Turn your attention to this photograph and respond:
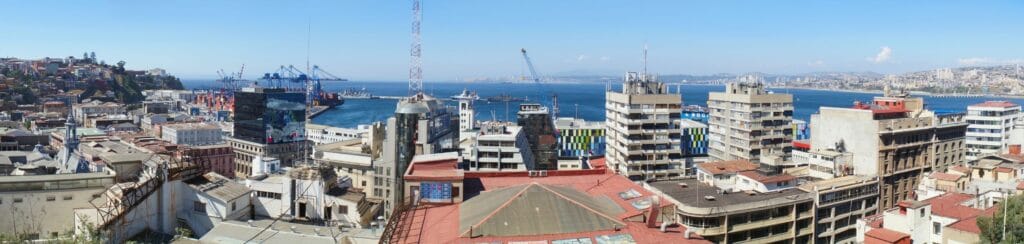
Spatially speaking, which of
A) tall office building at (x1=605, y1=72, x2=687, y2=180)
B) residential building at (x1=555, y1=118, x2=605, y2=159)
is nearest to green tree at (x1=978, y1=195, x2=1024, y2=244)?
tall office building at (x1=605, y1=72, x2=687, y2=180)

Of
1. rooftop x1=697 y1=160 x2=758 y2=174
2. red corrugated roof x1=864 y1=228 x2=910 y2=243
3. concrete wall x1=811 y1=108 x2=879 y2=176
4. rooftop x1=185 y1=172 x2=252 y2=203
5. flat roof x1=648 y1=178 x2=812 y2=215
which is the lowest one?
red corrugated roof x1=864 y1=228 x2=910 y2=243

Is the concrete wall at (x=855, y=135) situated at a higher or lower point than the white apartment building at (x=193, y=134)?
higher

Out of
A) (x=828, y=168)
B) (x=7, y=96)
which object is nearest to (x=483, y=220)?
(x=828, y=168)

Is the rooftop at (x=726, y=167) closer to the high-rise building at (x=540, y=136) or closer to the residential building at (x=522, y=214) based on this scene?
the residential building at (x=522, y=214)

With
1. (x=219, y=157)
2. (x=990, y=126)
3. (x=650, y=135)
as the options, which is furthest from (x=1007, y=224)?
(x=219, y=157)

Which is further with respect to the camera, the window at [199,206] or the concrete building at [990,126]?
the concrete building at [990,126]

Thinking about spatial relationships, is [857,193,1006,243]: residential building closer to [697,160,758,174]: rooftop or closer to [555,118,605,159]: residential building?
[697,160,758,174]: rooftop

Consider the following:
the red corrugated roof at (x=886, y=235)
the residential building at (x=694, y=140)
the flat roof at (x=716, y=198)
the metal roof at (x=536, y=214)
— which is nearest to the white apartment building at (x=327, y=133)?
the residential building at (x=694, y=140)

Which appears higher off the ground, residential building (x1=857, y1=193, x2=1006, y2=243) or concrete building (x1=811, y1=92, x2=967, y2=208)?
concrete building (x1=811, y1=92, x2=967, y2=208)
